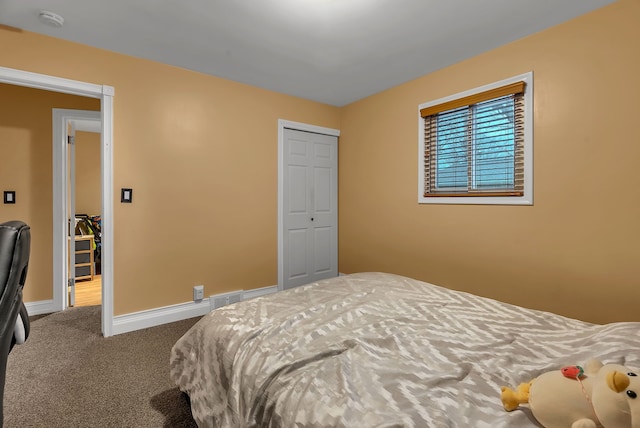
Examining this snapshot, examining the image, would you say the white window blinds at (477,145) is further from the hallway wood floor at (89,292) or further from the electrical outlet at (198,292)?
the hallway wood floor at (89,292)

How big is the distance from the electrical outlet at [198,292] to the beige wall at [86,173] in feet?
13.8

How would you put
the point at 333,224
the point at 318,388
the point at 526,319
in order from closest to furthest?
the point at 318,388, the point at 526,319, the point at 333,224

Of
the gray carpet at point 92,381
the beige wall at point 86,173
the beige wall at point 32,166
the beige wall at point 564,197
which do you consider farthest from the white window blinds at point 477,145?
the beige wall at point 86,173

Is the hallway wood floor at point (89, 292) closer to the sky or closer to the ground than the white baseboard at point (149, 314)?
closer to the ground

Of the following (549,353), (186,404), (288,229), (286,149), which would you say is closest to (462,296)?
(549,353)

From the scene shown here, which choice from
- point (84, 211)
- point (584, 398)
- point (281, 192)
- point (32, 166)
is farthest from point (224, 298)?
point (84, 211)

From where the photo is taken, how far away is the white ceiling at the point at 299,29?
214cm

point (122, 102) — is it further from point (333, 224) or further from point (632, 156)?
point (632, 156)

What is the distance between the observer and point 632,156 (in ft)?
6.70

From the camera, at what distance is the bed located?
938 mm

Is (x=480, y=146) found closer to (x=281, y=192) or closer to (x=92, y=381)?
(x=281, y=192)

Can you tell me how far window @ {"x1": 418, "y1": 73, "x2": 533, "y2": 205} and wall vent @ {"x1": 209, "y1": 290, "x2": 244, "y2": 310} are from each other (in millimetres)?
2267

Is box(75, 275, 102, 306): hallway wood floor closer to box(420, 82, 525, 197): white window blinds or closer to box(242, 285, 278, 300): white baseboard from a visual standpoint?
box(242, 285, 278, 300): white baseboard

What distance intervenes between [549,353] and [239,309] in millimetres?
1432
